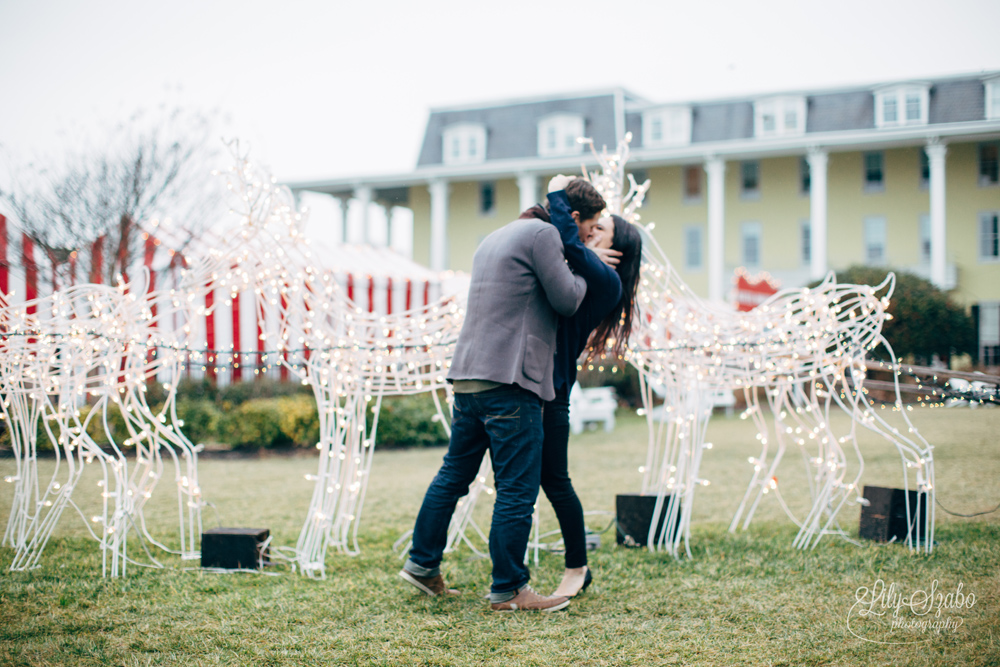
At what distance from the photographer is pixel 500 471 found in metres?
2.80

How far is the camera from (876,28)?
5164mm

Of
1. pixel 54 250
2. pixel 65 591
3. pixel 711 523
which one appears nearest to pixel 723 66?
pixel 54 250

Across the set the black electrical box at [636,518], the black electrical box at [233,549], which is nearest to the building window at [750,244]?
the black electrical box at [636,518]

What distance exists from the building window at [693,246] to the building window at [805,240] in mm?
2816

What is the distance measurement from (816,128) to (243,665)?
71.6 ft

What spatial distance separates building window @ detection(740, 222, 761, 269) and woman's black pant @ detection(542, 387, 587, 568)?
20550 mm

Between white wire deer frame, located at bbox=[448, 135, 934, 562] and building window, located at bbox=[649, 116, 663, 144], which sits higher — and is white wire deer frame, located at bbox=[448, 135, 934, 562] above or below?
below

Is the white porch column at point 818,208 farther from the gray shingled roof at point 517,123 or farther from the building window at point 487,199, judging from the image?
the building window at point 487,199

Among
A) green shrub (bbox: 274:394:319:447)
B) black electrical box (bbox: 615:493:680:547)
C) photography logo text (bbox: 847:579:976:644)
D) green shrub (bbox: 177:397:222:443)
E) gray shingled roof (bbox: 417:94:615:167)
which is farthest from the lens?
gray shingled roof (bbox: 417:94:615:167)

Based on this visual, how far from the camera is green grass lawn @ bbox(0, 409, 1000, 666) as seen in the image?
2398mm

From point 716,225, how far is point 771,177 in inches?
126

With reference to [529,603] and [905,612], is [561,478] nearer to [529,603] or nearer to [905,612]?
[529,603]

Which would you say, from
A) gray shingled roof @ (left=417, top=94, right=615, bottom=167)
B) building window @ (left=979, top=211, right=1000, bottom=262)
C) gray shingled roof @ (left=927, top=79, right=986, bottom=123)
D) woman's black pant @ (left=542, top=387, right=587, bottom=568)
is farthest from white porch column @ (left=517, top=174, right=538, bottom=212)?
woman's black pant @ (left=542, top=387, right=587, bottom=568)

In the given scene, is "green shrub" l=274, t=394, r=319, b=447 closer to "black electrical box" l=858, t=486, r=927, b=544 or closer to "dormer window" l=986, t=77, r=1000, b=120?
"black electrical box" l=858, t=486, r=927, b=544
